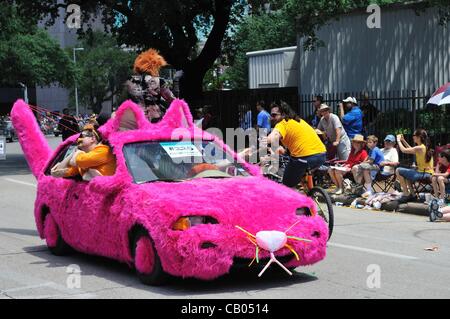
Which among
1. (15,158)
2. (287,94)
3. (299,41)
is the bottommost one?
(15,158)

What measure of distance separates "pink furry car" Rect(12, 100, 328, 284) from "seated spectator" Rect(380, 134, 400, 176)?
23.1 ft

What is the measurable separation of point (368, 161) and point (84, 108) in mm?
98248

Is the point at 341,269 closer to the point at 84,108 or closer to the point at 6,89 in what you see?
the point at 6,89

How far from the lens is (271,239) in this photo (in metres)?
7.53

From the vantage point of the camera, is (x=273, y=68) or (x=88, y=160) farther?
(x=273, y=68)

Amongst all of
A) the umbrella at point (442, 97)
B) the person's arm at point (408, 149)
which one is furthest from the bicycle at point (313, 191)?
the umbrella at point (442, 97)

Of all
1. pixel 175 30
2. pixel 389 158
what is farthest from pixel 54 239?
pixel 175 30

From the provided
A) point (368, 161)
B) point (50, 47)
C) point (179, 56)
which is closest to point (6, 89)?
point (50, 47)

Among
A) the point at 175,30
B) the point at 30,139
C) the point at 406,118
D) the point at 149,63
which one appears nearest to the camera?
the point at 149,63

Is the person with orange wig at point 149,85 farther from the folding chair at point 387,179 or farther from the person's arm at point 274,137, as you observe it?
the folding chair at point 387,179

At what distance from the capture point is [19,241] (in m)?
11.2

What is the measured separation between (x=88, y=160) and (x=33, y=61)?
5444 cm

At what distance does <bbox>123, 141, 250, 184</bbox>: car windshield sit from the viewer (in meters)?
8.41

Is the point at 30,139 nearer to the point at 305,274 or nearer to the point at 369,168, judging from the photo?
the point at 305,274
